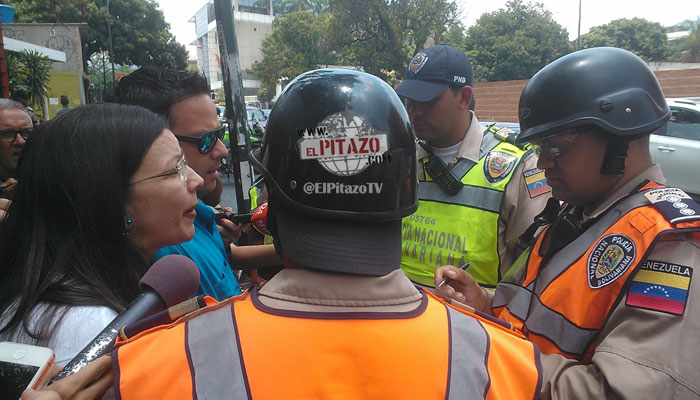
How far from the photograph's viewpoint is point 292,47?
127ft

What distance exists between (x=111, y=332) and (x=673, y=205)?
5.18 feet

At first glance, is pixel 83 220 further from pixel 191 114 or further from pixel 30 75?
pixel 30 75

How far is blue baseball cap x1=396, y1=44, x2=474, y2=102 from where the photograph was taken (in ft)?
8.70

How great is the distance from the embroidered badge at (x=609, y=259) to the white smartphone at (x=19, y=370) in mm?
1438

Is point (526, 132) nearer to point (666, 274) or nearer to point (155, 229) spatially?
point (666, 274)

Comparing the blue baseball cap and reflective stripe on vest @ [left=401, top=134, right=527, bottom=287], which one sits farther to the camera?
the blue baseball cap

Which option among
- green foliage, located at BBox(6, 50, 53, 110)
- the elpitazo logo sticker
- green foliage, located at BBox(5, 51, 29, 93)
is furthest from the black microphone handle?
green foliage, located at BBox(6, 50, 53, 110)

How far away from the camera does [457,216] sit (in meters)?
2.46

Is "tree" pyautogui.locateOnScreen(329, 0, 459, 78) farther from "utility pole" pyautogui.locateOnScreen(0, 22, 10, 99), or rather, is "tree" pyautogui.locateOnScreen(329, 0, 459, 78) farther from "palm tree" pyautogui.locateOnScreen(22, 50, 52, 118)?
"utility pole" pyautogui.locateOnScreen(0, 22, 10, 99)

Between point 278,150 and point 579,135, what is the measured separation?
46.5 inches

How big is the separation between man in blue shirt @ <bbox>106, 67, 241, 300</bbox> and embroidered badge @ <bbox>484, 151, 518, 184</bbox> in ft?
4.85

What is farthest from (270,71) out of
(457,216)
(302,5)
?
(457,216)

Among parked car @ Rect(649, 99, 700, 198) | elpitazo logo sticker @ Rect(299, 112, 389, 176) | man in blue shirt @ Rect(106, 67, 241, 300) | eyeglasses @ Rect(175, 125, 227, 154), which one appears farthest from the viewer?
parked car @ Rect(649, 99, 700, 198)

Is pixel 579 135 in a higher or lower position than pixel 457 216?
higher
